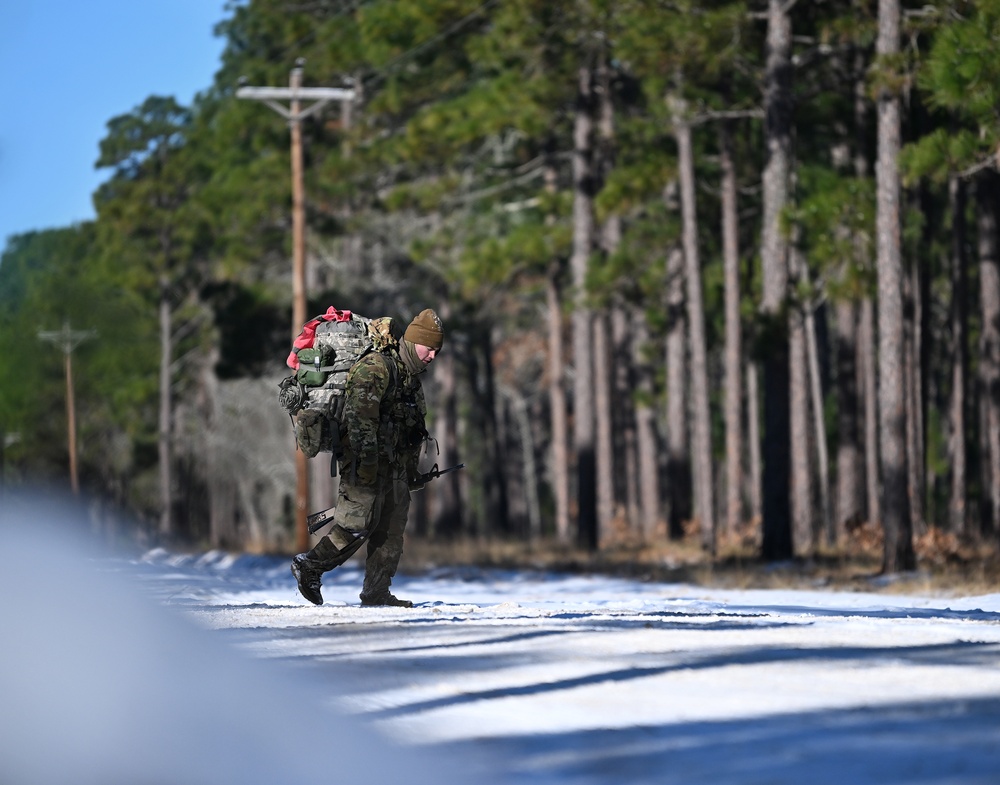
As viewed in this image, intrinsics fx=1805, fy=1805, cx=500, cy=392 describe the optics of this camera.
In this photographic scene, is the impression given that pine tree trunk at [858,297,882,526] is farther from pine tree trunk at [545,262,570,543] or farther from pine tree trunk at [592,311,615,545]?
pine tree trunk at [545,262,570,543]

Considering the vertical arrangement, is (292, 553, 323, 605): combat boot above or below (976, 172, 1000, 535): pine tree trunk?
below

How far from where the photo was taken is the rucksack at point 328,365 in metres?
11.0

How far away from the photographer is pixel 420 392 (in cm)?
1125

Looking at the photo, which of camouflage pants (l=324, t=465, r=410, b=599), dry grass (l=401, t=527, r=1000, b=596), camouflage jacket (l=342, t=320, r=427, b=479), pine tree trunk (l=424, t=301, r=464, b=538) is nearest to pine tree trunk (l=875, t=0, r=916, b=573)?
dry grass (l=401, t=527, r=1000, b=596)

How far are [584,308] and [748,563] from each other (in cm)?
944

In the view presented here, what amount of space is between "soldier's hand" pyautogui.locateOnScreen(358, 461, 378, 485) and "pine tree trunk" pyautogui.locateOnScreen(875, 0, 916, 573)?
1057 centimetres

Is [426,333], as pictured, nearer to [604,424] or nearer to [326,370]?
[326,370]

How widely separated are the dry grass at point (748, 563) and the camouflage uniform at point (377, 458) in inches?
299

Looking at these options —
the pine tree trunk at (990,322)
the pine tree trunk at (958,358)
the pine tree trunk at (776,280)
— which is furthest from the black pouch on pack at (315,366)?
the pine tree trunk at (958,358)

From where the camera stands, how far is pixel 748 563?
24719 mm

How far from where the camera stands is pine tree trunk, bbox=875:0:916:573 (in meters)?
20.5

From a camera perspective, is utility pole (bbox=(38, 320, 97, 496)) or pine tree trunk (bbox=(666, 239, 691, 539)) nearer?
pine tree trunk (bbox=(666, 239, 691, 539))

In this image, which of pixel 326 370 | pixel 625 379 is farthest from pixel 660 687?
pixel 625 379

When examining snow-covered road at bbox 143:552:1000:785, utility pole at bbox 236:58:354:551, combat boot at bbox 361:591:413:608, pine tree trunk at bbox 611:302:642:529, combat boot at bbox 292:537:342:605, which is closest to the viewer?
snow-covered road at bbox 143:552:1000:785
